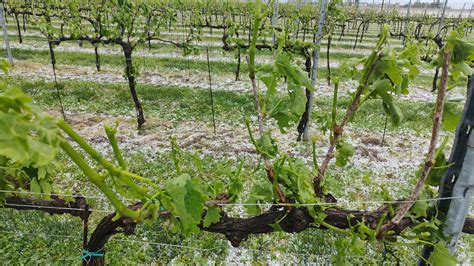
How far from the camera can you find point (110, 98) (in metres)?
8.15

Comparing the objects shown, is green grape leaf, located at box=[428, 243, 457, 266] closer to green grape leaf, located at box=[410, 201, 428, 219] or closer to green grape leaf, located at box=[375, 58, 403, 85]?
green grape leaf, located at box=[410, 201, 428, 219]

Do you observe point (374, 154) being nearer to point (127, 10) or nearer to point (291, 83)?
point (291, 83)

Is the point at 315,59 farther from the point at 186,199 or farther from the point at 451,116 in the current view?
the point at 186,199

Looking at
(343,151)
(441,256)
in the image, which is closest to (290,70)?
(343,151)

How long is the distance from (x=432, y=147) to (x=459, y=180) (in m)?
0.23

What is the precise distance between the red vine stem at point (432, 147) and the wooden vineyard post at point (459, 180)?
86 millimetres

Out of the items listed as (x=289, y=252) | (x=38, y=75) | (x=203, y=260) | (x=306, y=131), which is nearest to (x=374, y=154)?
(x=306, y=131)

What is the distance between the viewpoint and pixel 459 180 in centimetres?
150

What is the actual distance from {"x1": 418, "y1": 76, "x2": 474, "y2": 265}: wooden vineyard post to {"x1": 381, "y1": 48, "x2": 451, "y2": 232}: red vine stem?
0.09m

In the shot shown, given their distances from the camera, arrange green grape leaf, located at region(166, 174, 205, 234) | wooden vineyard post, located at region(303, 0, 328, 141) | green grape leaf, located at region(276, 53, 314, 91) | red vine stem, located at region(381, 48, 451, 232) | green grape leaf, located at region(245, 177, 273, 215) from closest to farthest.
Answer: green grape leaf, located at region(166, 174, 205, 234) < red vine stem, located at region(381, 48, 451, 232) < green grape leaf, located at region(276, 53, 314, 91) < green grape leaf, located at region(245, 177, 273, 215) < wooden vineyard post, located at region(303, 0, 328, 141)

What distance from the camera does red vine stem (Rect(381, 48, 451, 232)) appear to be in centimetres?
136

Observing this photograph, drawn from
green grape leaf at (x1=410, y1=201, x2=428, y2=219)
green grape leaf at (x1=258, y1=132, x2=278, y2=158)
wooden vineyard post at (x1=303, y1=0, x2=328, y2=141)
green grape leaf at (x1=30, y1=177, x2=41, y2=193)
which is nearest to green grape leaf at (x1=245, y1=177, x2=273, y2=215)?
green grape leaf at (x1=258, y1=132, x2=278, y2=158)

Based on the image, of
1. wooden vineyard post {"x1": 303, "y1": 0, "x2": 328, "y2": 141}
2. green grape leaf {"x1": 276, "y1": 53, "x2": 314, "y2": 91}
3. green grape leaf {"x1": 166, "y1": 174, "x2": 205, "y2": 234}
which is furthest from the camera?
wooden vineyard post {"x1": 303, "y1": 0, "x2": 328, "y2": 141}

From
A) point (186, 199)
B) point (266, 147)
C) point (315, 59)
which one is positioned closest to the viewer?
point (186, 199)
